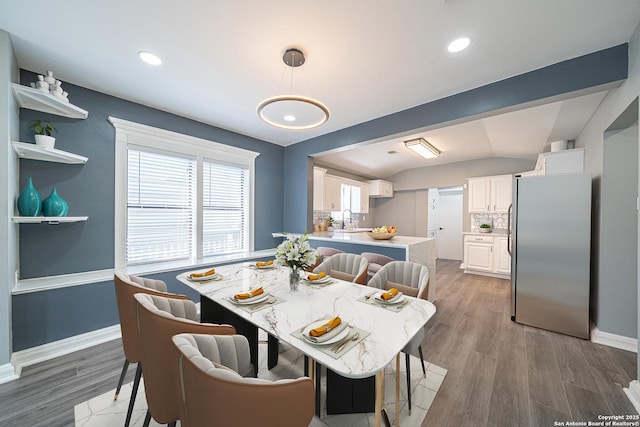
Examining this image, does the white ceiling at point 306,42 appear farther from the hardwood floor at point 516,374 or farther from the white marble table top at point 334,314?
the hardwood floor at point 516,374

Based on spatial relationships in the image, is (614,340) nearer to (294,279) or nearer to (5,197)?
(294,279)

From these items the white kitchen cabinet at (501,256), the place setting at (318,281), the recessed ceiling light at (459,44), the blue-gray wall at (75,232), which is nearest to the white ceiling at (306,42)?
the recessed ceiling light at (459,44)

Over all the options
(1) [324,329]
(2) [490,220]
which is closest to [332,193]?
(2) [490,220]

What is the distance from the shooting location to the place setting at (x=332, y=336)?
101 centimetres

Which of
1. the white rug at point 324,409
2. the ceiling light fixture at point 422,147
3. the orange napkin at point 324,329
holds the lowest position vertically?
the white rug at point 324,409

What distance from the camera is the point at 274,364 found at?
2111 millimetres

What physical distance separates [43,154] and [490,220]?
7593 mm

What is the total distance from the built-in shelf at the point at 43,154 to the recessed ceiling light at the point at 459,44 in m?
3.50

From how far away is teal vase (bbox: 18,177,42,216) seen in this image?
2049 millimetres

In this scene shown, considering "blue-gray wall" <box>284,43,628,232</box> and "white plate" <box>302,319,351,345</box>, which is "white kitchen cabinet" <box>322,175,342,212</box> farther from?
"white plate" <box>302,319,351,345</box>

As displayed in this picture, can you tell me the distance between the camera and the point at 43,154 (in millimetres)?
2119

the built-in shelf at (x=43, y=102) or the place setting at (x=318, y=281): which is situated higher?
the built-in shelf at (x=43, y=102)

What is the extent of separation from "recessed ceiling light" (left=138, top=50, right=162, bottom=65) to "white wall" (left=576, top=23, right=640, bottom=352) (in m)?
3.76

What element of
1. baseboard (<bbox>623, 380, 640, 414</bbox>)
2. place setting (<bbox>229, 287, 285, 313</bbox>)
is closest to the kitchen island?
place setting (<bbox>229, 287, 285, 313</bbox>)
